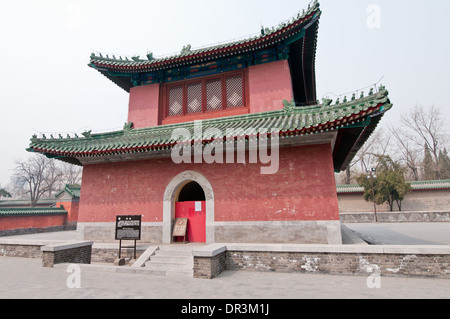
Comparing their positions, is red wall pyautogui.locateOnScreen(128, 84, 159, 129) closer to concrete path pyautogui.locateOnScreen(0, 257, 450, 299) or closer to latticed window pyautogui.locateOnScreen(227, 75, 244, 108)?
latticed window pyautogui.locateOnScreen(227, 75, 244, 108)

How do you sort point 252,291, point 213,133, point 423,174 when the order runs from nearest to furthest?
point 252,291 → point 213,133 → point 423,174

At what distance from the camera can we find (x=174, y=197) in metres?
9.85

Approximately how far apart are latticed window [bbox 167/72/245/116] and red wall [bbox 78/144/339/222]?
9.40 ft

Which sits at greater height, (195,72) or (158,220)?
(195,72)

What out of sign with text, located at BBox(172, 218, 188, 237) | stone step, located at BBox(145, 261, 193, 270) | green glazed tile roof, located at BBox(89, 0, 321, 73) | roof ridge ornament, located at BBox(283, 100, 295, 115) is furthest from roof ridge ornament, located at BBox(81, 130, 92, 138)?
roof ridge ornament, located at BBox(283, 100, 295, 115)

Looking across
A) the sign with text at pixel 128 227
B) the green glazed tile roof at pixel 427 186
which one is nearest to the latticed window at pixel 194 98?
the sign with text at pixel 128 227

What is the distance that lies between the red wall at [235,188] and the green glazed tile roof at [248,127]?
1141 millimetres

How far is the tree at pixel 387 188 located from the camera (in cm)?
2411

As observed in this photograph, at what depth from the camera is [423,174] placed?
3694 cm

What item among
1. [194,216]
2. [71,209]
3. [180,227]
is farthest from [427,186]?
[71,209]

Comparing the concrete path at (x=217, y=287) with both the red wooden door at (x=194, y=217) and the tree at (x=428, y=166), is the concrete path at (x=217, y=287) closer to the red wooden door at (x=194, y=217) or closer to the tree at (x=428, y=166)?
the red wooden door at (x=194, y=217)

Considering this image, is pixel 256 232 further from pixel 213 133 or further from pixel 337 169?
pixel 337 169
